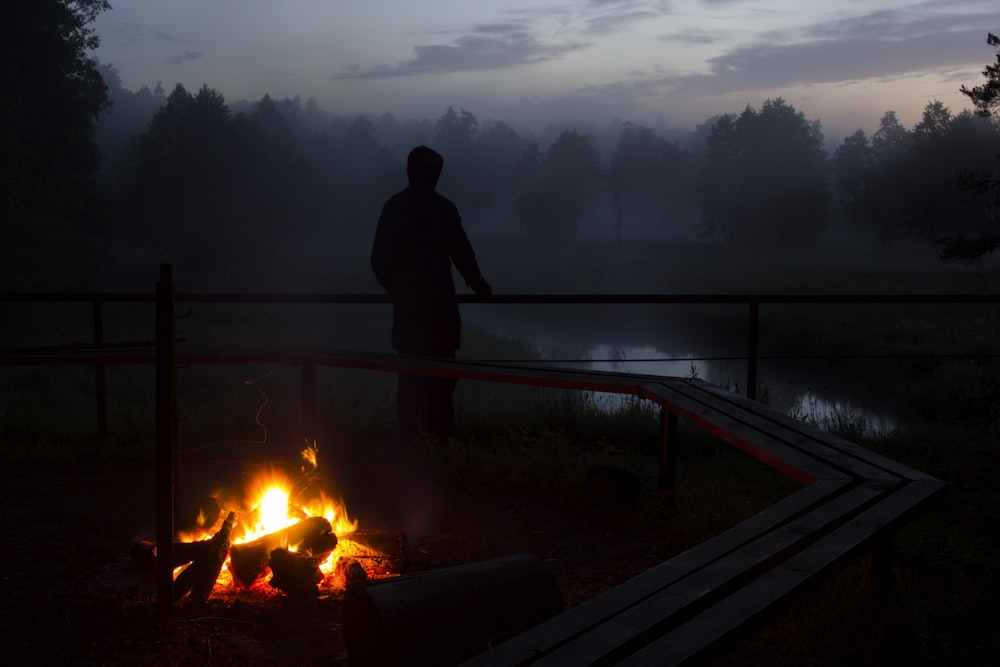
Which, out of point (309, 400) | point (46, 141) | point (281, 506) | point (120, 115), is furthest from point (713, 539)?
point (120, 115)

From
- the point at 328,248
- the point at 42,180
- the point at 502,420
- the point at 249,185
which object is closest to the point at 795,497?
the point at 502,420

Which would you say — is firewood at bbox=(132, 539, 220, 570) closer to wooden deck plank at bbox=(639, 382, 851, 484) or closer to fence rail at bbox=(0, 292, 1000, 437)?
fence rail at bbox=(0, 292, 1000, 437)

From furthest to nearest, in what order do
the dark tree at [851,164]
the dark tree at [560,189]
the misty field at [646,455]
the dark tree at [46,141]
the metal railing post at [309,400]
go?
the dark tree at [560,189], the dark tree at [851,164], the dark tree at [46,141], the metal railing post at [309,400], the misty field at [646,455]

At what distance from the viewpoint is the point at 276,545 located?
376 centimetres

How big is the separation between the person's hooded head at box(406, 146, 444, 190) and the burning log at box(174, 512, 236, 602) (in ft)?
9.36

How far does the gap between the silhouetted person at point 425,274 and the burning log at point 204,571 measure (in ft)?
7.37

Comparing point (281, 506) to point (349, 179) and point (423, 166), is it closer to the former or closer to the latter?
point (423, 166)

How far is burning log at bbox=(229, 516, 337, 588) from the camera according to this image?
366 cm

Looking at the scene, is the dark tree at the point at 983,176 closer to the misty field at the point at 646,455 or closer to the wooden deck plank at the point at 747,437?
the misty field at the point at 646,455

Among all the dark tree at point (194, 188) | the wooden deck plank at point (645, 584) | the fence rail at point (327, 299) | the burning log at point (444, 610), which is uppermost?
the dark tree at point (194, 188)

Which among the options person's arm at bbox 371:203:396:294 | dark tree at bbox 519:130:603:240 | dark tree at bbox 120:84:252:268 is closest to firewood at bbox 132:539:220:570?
person's arm at bbox 371:203:396:294

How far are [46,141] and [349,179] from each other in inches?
2332

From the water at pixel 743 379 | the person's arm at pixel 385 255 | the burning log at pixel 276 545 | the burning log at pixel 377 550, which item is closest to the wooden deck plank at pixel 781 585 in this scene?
the burning log at pixel 377 550

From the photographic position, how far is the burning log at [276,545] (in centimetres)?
366
